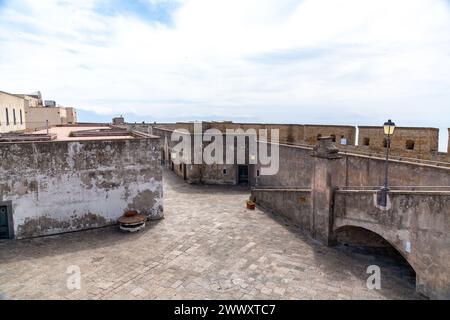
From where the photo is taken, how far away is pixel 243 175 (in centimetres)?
2200

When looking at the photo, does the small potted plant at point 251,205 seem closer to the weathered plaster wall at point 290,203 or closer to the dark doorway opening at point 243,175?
the weathered plaster wall at point 290,203

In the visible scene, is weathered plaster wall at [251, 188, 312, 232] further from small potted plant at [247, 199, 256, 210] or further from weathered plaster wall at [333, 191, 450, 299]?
weathered plaster wall at [333, 191, 450, 299]

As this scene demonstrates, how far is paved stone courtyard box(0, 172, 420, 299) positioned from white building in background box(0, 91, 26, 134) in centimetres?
1977

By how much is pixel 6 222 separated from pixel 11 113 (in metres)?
21.4

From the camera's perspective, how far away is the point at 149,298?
25.7ft

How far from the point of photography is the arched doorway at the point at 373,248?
32.2ft

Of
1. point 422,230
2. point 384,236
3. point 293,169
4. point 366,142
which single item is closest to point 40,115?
point 293,169

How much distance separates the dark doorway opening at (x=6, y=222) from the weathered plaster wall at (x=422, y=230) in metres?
13.5

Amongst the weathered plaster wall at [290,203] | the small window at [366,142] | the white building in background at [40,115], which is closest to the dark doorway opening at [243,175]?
the weathered plaster wall at [290,203]

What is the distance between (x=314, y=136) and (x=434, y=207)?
609 inches

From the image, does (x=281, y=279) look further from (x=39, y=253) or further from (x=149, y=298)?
(x=39, y=253)
